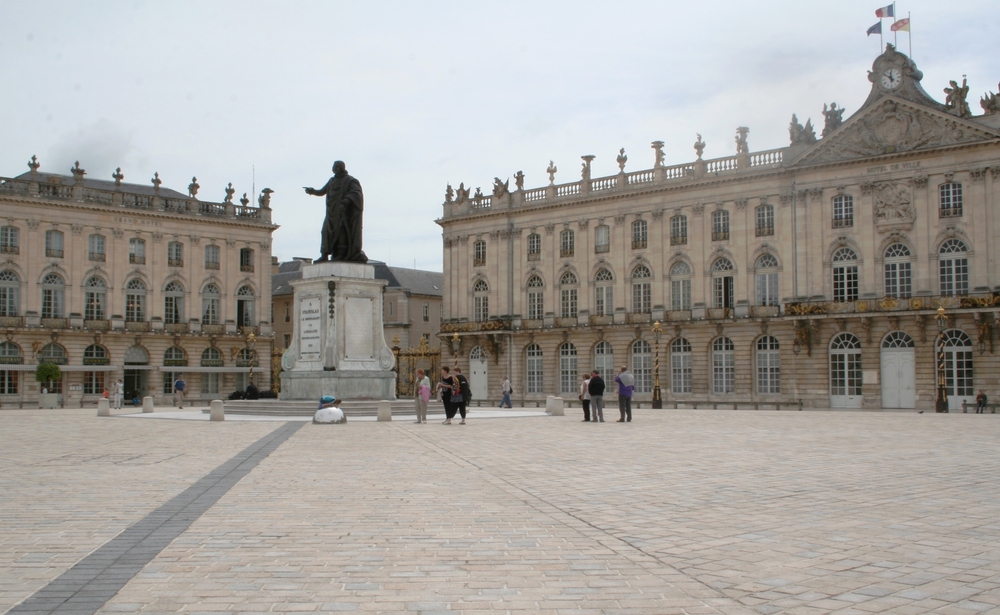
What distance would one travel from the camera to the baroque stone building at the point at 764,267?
4597 cm

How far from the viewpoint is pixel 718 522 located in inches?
362

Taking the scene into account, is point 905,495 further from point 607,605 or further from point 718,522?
point 607,605

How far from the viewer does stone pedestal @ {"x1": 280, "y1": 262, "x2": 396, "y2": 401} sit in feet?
97.7

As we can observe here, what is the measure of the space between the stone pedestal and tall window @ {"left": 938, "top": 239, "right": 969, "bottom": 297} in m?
28.8

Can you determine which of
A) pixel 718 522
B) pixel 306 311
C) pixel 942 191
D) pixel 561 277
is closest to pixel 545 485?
pixel 718 522

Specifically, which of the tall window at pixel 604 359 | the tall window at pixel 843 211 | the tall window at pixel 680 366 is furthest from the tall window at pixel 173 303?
the tall window at pixel 843 211

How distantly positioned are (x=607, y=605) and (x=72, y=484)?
8.46m

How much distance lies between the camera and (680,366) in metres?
54.6

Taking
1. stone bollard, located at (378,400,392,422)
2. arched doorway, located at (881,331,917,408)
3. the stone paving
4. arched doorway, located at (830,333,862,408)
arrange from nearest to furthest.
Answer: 1. the stone paving
2. stone bollard, located at (378,400,392,422)
3. arched doorway, located at (881,331,917,408)
4. arched doorway, located at (830,333,862,408)

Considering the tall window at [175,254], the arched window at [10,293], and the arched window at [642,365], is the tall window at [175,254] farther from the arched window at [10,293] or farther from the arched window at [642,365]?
the arched window at [642,365]

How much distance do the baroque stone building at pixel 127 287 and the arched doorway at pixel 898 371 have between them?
36945 mm

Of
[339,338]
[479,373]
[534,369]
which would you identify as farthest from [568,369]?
[339,338]

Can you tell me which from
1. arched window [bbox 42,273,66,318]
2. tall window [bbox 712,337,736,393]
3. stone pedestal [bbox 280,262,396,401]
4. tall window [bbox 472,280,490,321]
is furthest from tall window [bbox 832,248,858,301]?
arched window [bbox 42,273,66,318]

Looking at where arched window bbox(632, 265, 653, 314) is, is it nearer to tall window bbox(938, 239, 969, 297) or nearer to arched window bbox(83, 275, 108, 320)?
tall window bbox(938, 239, 969, 297)
